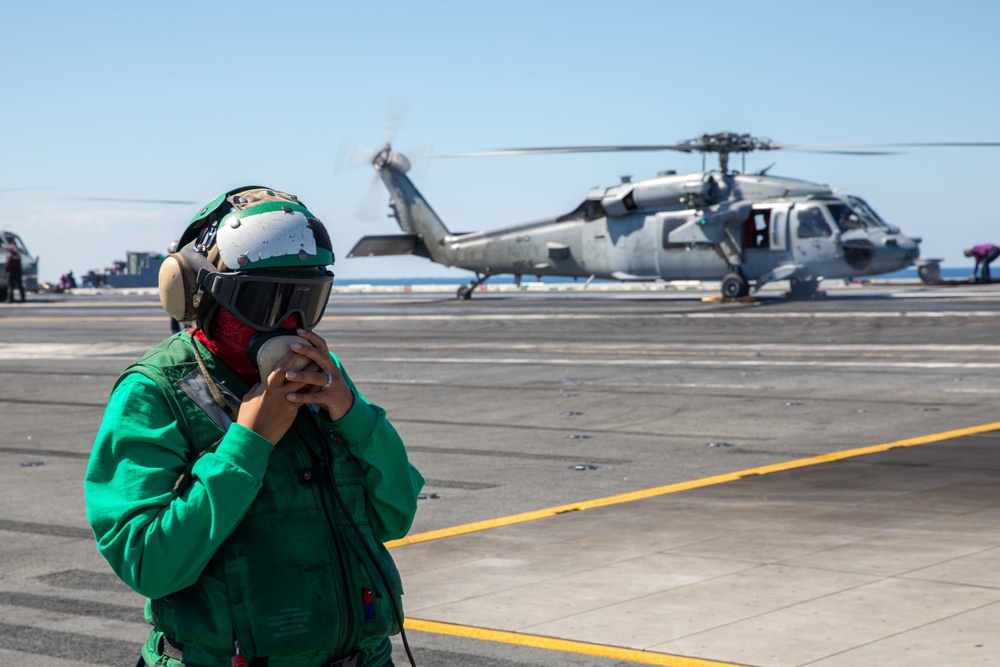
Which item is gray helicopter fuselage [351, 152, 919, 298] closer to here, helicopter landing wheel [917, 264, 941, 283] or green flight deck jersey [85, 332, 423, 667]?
helicopter landing wheel [917, 264, 941, 283]

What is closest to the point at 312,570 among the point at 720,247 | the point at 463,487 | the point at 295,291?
the point at 295,291

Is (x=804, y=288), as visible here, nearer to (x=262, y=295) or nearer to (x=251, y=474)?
(x=262, y=295)

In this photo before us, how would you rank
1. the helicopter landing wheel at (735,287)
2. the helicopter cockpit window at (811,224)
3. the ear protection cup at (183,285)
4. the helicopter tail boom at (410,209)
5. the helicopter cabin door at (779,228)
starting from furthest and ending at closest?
1. the helicopter tail boom at (410,209)
2. the helicopter landing wheel at (735,287)
3. the helicopter cabin door at (779,228)
4. the helicopter cockpit window at (811,224)
5. the ear protection cup at (183,285)

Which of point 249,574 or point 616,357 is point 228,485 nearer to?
point 249,574

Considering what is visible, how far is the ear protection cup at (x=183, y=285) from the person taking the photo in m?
2.84

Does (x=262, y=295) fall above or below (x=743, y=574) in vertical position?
above

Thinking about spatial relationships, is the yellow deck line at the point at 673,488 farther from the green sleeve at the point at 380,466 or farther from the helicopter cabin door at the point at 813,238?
the helicopter cabin door at the point at 813,238

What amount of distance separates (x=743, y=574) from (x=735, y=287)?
31173 millimetres

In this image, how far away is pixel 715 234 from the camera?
122ft

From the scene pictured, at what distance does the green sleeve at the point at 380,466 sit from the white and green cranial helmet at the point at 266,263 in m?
0.18

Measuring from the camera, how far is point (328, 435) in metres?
2.82

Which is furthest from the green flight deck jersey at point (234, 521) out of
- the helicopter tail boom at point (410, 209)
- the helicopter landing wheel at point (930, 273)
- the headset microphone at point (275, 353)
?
the helicopter landing wheel at point (930, 273)

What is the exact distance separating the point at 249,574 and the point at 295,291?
59 centimetres

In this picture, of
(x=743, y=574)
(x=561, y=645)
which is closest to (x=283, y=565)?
(x=561, y=645)
